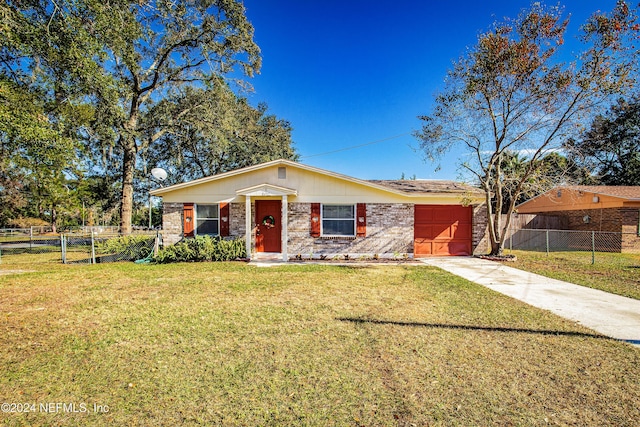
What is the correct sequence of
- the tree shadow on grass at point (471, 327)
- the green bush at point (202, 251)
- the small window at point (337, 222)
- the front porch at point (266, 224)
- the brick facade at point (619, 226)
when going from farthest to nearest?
the brick facade at point (619, 226)
the small window at point (337, 222)
the front porch at point (266, 224)
the green bush at point (202, 251)
the tree shadow on grass at point (471, 327)

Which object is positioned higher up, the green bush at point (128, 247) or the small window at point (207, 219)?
the small window at point (207, 219)

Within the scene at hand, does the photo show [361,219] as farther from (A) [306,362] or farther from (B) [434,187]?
(A) [306,362]

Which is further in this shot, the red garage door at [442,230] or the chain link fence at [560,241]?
the chain link fence at [560,241]

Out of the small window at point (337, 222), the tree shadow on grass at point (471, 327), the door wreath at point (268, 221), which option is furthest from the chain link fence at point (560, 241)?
the tree shadow on grass at point (471, 327)

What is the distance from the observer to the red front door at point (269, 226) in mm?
11812

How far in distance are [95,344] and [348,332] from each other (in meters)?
3.29

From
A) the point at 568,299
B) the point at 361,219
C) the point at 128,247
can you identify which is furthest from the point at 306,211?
the point at 568,299

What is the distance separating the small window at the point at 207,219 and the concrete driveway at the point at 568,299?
8.37 m

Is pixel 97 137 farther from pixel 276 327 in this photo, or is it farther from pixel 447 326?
pixel 447 326

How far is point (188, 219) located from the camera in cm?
1154

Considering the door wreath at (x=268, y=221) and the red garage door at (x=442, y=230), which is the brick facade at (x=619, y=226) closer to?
the red garage door at (x=442, y=230)

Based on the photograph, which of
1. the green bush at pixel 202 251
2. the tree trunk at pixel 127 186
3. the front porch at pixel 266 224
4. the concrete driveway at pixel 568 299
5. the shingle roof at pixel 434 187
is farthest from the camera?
the tree trunk at pixel 127 186

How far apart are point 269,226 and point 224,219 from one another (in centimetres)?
171

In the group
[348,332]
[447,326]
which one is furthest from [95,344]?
[447,326]
